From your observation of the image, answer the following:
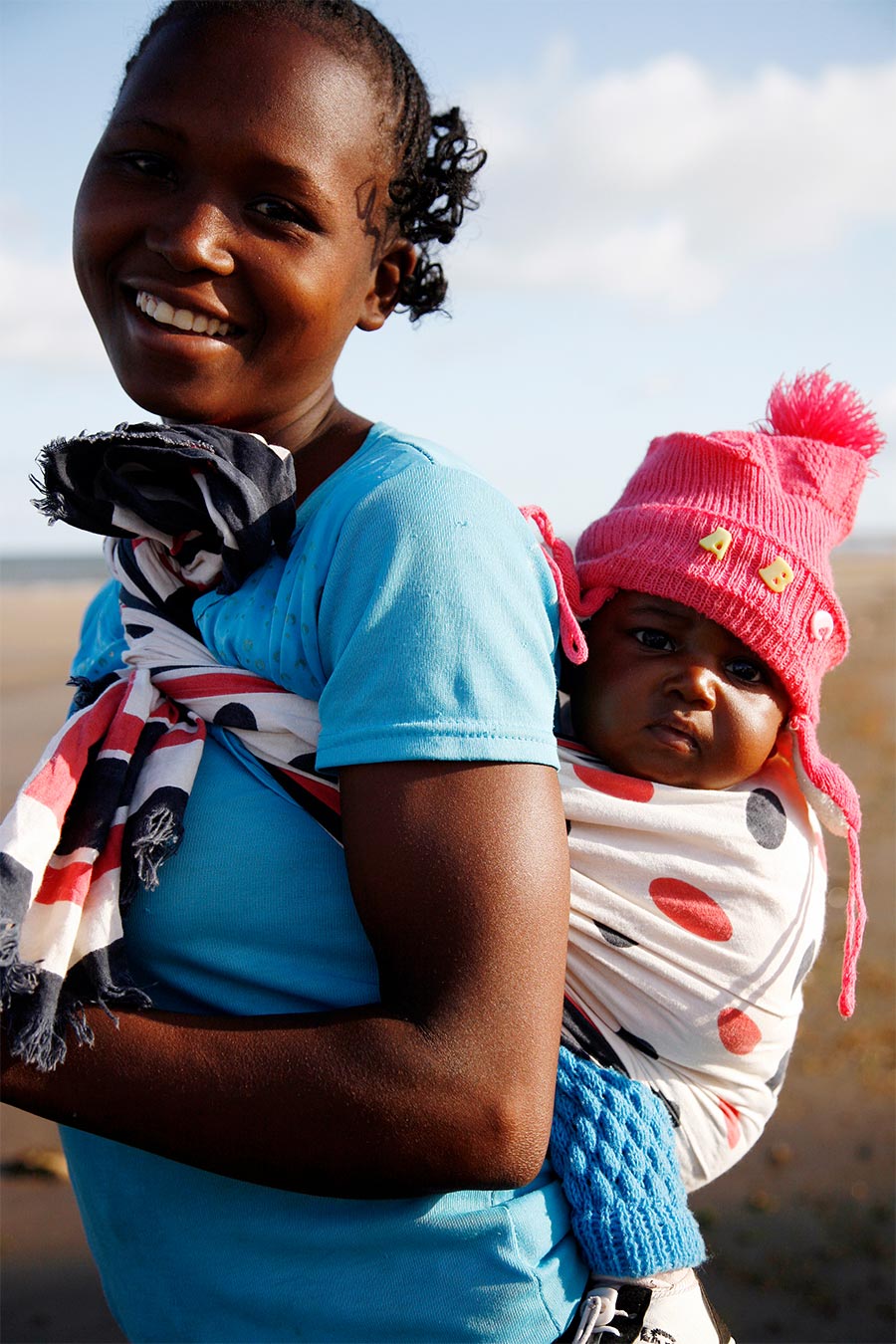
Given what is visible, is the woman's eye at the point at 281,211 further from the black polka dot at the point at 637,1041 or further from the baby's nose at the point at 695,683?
the black polka dot at the point at 637,1041

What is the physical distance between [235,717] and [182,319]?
21.5 inches

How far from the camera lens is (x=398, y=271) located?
1.80 meters

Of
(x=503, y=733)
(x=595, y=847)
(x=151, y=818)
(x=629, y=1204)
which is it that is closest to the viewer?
(x=503, y=733)

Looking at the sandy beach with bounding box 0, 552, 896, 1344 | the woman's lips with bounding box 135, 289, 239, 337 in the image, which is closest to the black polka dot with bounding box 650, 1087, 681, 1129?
the woman's lips with bounding box 135, 289, 239, 337

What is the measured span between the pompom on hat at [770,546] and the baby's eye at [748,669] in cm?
4

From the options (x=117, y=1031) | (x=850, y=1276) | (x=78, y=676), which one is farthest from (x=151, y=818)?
(x=850, y=1276)

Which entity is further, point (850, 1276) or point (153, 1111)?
point (850, 1276)

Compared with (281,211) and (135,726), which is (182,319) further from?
(135,726)

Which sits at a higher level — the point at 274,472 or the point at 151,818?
the point at 274,472

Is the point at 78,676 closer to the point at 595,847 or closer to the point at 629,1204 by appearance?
the point at 595,847

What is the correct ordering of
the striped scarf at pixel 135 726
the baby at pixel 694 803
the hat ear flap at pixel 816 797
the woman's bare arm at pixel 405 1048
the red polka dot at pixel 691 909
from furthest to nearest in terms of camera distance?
the hat ear flap at pixel 816 797, the red polka dot at pixel 691 909, the baby at pixel 694 803, the striped scarf at pixel 135 726, the woman's bare arm at pixel 405 1048

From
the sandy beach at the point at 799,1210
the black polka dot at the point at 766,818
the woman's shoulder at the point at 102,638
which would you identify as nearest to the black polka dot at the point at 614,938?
the black polka dot at the point at 766,818

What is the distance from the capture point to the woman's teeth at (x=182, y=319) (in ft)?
5.04

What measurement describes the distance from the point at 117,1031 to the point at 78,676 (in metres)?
0.66
